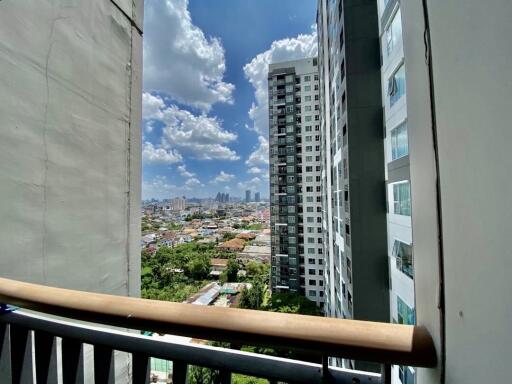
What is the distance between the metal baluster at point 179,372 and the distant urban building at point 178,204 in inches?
736

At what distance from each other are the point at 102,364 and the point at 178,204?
20.5 meters

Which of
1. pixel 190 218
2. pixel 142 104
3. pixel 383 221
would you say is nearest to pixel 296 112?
pixel 190 218

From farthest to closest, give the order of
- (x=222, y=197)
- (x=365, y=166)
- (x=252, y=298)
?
(x=222, y=197) < (x=252, y=298) < (x=365, y=166)

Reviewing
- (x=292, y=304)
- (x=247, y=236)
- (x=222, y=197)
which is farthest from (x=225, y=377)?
(x=222, y=197)

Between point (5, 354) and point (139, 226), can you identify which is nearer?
point (5, 354)

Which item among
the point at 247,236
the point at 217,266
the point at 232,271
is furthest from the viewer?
the point at 247,236

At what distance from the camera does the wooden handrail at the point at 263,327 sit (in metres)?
0.38

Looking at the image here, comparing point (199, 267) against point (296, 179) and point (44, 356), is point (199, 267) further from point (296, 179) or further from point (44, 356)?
point (44, 356)

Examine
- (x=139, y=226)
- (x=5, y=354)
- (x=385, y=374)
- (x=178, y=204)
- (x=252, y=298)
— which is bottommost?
(x=252, y=298)

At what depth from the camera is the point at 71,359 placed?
25.3 inches

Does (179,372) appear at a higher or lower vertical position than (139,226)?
lower

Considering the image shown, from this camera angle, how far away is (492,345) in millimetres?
284

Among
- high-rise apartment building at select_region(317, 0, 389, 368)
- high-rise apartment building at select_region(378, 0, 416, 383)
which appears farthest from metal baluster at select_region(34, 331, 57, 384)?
high-rise apartment building at select_region(317, 0, 389, 368)

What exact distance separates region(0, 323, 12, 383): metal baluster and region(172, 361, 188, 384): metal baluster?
53 centimetres
